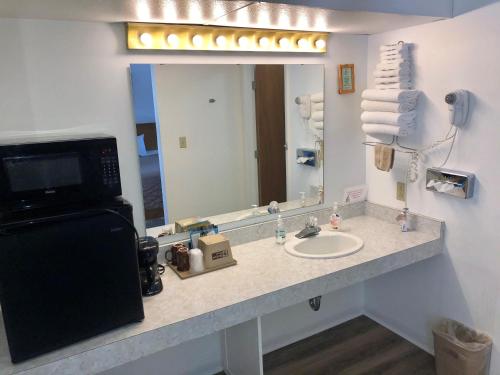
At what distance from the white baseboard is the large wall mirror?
0.97 metres

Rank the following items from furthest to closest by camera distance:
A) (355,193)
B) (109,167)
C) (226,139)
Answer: (355,193) → (226,139) → (109,167)

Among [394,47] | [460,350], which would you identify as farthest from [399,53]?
[460,350]

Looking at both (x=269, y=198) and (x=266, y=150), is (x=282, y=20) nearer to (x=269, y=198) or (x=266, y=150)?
(x=266, y=150)

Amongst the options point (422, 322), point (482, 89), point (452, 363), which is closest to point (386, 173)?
point (482, 89)

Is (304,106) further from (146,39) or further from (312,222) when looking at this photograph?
(146,39)

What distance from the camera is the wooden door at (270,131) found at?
7.23 feet

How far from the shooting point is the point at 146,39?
71.3 inches

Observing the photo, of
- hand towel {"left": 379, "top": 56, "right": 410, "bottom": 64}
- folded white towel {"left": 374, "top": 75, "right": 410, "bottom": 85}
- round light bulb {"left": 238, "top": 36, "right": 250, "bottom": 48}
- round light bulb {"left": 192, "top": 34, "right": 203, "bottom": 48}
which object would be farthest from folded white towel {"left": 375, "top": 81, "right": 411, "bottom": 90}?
round light bulb {"left": 192, "top": 34, "right": 203, "bottom": 48}

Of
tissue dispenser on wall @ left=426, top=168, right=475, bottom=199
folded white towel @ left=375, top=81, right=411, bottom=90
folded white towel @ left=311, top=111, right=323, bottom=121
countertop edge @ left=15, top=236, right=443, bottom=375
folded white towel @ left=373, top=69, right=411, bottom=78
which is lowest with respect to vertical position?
countertop edge @ left=15, top=236, right=443, bottom=375

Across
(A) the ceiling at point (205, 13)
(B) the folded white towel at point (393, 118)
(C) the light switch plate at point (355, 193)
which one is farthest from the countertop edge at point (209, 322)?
(A) the ceiling at point (205, 13)

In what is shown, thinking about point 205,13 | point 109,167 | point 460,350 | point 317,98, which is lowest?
point 460,350

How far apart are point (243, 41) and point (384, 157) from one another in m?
1.05

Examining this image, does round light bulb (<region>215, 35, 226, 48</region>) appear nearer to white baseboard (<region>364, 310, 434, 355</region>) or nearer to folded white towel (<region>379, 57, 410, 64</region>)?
folded white towel (<region>379, 57, 410, 64</region>)

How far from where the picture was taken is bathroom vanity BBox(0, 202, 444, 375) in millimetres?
1398
